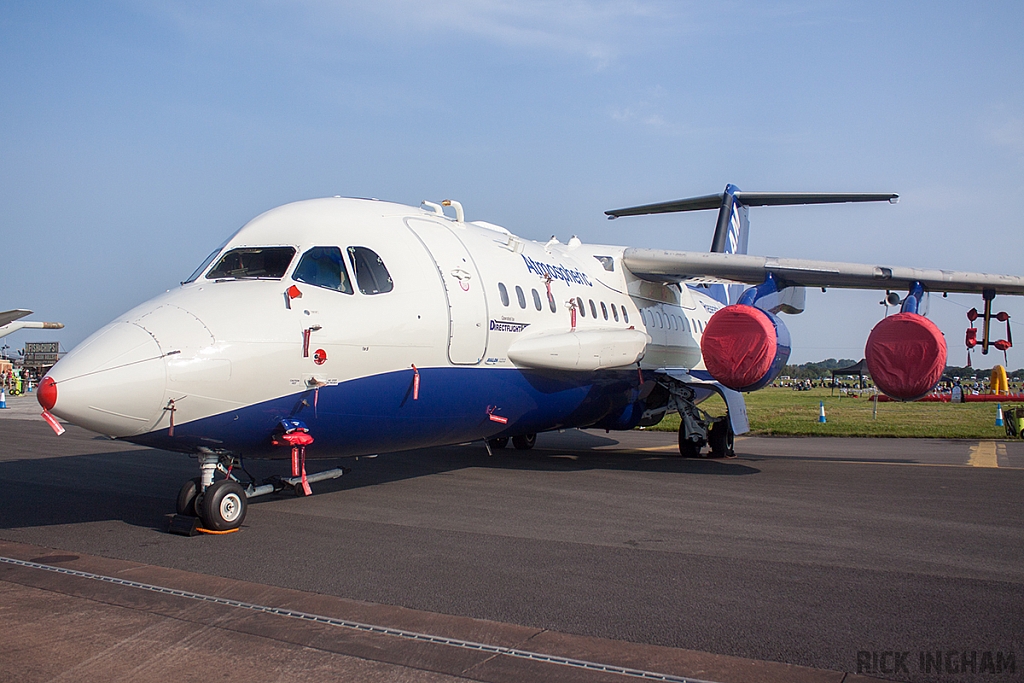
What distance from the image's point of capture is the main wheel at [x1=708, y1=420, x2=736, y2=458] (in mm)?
16375

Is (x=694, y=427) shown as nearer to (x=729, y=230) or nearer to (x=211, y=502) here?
(x=729, y=230)

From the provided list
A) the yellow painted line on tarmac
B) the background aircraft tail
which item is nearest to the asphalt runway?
the yellow painted line on tarmac

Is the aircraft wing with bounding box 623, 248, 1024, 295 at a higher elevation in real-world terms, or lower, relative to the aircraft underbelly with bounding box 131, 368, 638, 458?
higher

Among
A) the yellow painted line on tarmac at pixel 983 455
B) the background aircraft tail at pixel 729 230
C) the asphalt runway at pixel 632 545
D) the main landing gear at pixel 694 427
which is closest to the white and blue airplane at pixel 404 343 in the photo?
the main landing gear at pixel 694 427

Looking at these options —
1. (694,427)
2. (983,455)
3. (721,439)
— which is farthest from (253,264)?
(983,455)

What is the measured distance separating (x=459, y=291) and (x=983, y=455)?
41.6 feet

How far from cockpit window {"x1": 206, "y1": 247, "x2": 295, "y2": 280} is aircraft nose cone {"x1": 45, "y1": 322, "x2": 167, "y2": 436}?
1473 millimetres

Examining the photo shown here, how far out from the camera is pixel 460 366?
9773 mm

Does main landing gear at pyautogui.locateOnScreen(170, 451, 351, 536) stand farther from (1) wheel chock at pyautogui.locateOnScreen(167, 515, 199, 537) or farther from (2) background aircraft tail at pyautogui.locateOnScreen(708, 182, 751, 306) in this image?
(2) background aircraft tail at pyautogui.locateOnScreen(708, 182, 751, 306)

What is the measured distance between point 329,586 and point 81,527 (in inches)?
152

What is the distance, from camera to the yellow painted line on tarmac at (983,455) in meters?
14.9

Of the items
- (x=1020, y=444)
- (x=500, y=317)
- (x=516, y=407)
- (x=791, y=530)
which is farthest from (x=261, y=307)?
(x=1020, y=444)

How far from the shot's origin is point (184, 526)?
7906 millimetres

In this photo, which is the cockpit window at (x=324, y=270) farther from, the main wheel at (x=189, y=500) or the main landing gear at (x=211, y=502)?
the main wheel at (x=189, y=500)
